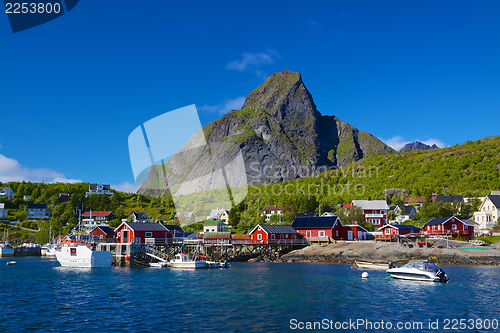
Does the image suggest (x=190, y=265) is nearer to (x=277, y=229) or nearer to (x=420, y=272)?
(x=277, y=229)

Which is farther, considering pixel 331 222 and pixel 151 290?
pixel 331 222

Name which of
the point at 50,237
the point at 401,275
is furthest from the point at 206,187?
the point at 50,237

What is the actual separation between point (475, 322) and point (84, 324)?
22.5 m

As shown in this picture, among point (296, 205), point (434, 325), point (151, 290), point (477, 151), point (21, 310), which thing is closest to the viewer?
point (434, 325)

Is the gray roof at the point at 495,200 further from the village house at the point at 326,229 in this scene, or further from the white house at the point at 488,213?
the village house at the point at 326,229

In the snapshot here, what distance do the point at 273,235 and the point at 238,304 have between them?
170ft

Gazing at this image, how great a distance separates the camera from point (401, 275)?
42562 mm

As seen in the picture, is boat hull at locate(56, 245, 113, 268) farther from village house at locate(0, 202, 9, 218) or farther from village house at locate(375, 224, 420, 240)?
village house at locate(0, 202, 9, 218)

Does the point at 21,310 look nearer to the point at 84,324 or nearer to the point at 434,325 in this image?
the point at 84,324

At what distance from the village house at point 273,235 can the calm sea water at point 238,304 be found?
35.8 metres

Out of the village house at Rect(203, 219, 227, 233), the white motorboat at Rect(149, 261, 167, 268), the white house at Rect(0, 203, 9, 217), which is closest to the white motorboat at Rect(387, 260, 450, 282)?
the white motorboat at Rect(149, 261, 167, 268)

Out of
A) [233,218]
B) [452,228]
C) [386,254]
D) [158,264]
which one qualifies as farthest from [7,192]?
[452,228]

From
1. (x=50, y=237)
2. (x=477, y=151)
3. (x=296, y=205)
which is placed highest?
(x=477, y=151)

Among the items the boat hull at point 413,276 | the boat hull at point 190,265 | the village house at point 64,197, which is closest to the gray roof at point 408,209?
the boat hull at point 190,265
